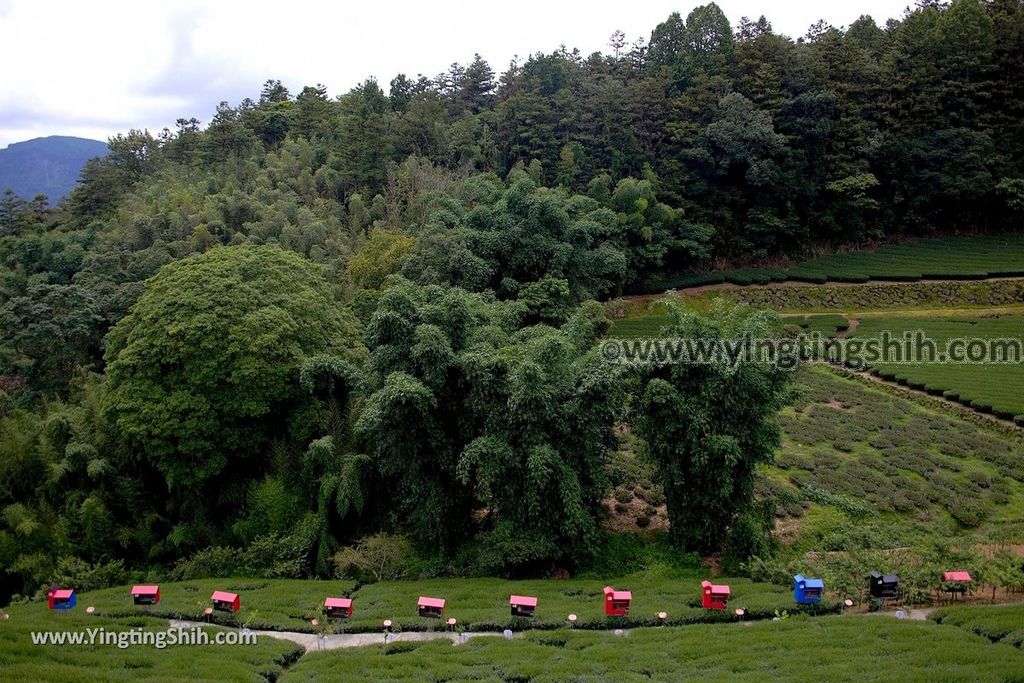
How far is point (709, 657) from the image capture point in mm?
12992

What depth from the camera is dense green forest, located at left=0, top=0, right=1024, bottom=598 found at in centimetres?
1870

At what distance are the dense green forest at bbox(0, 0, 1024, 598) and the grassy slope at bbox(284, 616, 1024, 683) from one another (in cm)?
421

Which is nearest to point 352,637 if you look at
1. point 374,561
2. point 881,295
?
point 374,561

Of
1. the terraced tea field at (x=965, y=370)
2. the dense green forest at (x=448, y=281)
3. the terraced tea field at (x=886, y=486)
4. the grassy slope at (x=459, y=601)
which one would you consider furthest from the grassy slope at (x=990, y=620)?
the terraced tea field at (x=965, y=370)

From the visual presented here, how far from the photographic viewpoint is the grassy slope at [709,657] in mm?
11664

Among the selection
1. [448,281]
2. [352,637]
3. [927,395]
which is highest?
[448,281]

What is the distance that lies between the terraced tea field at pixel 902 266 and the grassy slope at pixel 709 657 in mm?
30193

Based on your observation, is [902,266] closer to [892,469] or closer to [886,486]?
[892,469]

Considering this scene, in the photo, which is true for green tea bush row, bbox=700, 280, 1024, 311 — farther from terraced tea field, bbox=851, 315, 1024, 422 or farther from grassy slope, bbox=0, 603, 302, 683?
grassy slope, bbox=0, 603, 302, 683

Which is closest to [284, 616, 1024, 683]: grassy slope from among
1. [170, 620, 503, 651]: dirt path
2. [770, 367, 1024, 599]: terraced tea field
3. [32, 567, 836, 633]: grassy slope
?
[170, 620, 503, 651]: dirt path

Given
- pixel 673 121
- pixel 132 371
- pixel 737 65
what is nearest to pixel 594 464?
pixel 132 371

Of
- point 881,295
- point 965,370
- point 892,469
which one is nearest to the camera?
point 892,469

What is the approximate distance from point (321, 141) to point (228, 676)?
4283 cm

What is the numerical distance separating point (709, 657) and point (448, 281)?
17.1 metres
